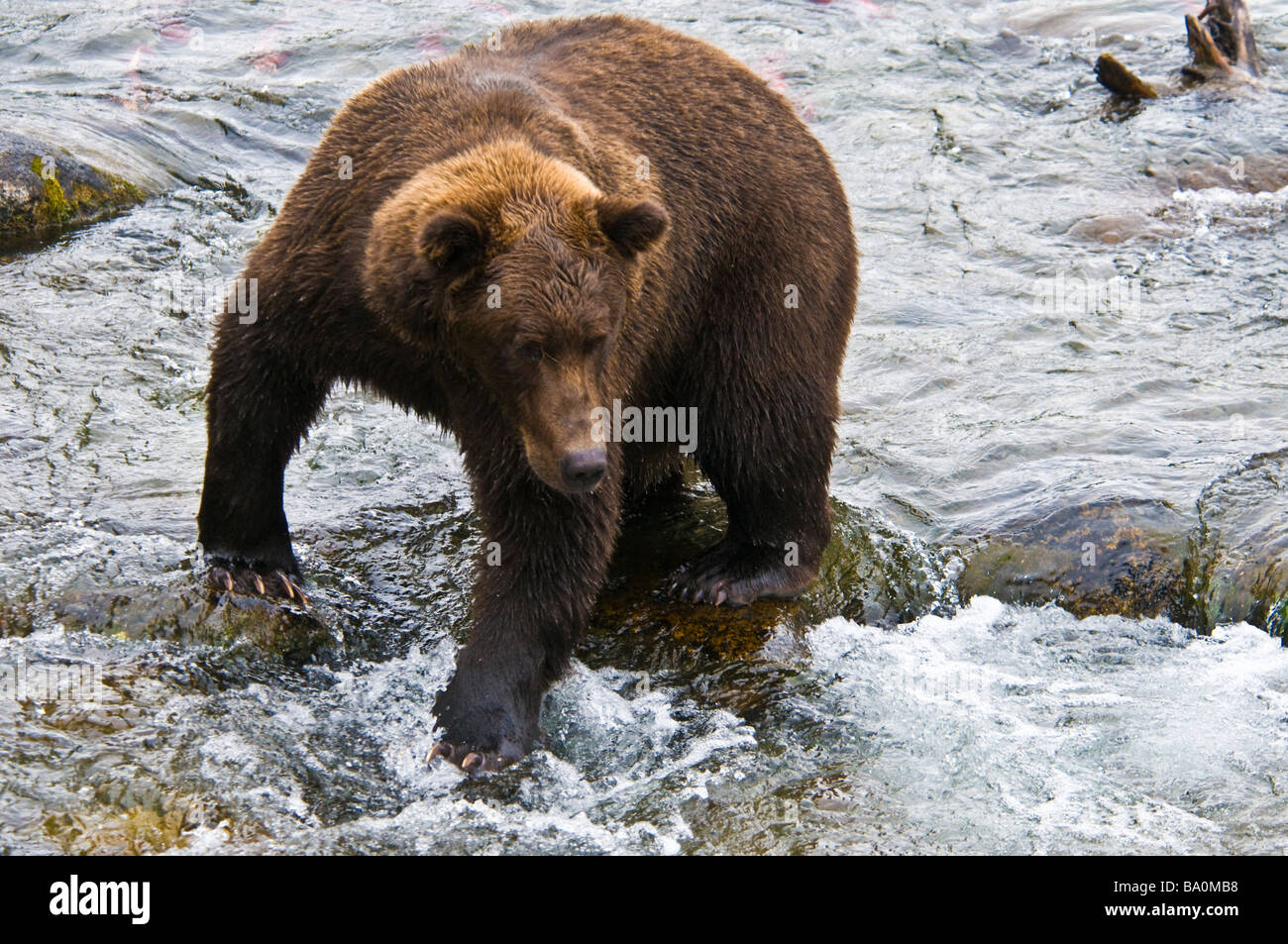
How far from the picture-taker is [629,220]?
5.21m

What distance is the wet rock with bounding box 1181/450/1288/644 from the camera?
7.23m

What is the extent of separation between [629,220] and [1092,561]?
3.57 meters

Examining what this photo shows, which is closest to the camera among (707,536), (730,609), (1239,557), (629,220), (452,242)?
(452,242)

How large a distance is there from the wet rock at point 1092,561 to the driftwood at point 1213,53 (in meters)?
7.65

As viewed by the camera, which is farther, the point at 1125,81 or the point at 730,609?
the point at 1125,81

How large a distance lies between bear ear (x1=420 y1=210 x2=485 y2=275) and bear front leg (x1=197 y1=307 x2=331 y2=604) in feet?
3.49

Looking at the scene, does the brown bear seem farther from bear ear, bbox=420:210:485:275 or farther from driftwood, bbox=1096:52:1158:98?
driftwood, bbox=1096:52:1158:98

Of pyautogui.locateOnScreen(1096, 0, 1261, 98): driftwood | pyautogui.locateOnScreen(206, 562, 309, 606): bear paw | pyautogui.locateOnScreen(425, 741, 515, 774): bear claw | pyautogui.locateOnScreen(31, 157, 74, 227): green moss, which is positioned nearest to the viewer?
pyautogui.locateOnScreen(425, 741, 515, 774): bear claw

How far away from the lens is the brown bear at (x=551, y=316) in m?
5.16

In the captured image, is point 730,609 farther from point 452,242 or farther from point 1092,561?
point 452,242

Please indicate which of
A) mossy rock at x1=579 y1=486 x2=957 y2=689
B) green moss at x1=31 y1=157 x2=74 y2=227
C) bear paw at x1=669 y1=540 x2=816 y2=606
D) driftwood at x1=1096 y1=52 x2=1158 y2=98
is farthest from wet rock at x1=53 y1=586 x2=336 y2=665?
driftwood at x1=1096 y1=52 x2=1158 y2=98

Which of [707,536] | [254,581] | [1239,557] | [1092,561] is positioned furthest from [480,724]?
[1239,557]

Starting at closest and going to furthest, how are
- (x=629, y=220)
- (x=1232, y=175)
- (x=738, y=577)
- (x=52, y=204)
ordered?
(x=629, y=220)
(x=738, y=577)
(x=52, y=204)
(x=1232, y=175)
